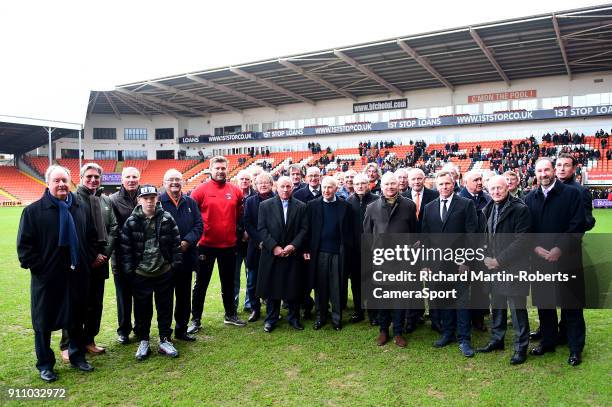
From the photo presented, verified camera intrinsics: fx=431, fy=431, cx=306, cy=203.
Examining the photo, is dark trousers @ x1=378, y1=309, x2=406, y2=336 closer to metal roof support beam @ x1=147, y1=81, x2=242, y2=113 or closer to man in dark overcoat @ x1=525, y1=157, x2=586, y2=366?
man in dark overcoat @ x1=525, y1=157, x2=586, y2=366

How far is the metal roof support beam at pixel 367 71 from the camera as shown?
26.3 metres

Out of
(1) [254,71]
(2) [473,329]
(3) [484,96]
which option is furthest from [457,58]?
(2) [473,329]

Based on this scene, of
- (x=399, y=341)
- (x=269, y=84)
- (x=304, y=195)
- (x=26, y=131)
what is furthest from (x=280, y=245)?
(x=26, y=131)

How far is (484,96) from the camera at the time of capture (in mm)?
30781

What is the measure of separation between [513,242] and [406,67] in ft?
87.4

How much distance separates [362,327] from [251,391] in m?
2.00

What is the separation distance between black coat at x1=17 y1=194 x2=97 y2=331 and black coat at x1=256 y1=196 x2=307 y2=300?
206 cm

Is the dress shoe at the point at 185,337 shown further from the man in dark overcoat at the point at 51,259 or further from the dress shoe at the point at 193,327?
the man in dark overcoat at the point at 51,259

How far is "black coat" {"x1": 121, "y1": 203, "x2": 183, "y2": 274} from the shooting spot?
4141mm

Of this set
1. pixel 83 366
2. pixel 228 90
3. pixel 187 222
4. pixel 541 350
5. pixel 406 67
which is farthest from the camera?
pixel 228 90

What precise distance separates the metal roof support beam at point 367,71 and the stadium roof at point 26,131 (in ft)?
69.1

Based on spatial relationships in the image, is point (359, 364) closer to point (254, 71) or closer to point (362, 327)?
point (362, 327)

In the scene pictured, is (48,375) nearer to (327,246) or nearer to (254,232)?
(254,232)

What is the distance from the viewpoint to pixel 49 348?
384 centimetres
